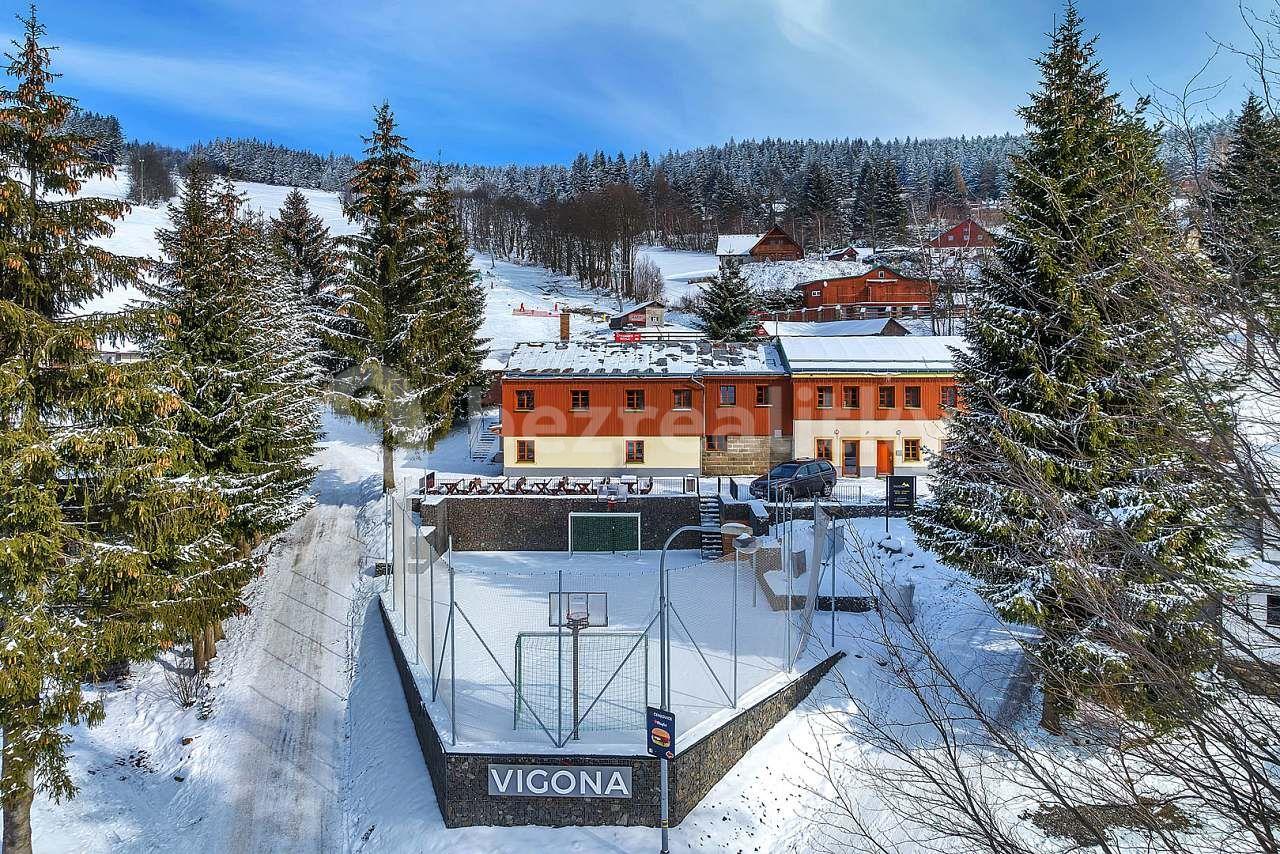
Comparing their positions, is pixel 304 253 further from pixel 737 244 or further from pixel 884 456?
pixel 737 244

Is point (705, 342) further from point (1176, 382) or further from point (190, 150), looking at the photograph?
point (190, 150)

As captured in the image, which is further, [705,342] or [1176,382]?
[705,342]

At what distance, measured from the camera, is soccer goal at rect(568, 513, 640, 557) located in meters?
26.1

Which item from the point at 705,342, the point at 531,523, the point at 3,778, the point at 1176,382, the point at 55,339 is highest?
the point at 705,342

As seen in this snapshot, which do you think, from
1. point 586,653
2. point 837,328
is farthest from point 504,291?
point 586,653

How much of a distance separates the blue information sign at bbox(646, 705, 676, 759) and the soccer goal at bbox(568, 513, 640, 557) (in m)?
14.6

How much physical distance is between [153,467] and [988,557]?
596 inches

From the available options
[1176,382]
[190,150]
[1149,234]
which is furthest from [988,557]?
[190,150]

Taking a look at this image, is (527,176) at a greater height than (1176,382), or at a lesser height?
greater

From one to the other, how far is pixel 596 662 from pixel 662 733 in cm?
248

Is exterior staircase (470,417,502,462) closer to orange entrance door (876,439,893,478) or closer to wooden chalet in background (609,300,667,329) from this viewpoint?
orange entrance door (876,439,893,478)

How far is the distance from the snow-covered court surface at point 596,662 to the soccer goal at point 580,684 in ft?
0.08

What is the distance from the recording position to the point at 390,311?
2773 cm

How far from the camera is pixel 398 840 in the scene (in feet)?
39.5
